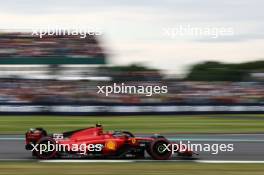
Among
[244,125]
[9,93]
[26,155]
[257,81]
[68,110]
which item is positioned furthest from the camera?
[257,81]

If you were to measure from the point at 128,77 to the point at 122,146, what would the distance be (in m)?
14.8

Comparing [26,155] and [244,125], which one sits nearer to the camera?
[26,155]

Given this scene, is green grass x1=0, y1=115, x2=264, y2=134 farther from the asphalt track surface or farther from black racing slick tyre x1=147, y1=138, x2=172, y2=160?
black racing slick tyre x1=147, y1=138, x2=172, y2=160

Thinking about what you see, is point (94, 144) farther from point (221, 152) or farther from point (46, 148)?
point (221, 152)

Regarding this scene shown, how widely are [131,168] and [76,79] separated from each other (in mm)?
16505

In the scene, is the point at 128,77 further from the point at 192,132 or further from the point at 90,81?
the point at 192,132

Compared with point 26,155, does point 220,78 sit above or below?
above

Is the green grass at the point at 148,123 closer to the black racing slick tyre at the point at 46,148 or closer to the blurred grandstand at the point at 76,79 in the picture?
the blurred grandstand at the point at 76,79

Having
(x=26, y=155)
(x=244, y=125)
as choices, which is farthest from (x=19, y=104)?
(x=26, y=155)

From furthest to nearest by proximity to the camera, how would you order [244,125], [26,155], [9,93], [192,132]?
[9,93], [244,125], [192,132], [26,155]

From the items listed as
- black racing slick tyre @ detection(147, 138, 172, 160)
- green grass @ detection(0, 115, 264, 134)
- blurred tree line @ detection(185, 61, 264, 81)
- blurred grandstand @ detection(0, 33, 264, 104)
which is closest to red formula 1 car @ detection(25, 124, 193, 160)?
black racing slick tyre @ detection(147, 138, 172, 160)

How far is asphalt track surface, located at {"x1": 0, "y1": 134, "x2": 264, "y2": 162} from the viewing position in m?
9.92

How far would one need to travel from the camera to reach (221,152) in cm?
1067

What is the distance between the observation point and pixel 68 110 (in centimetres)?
2203
